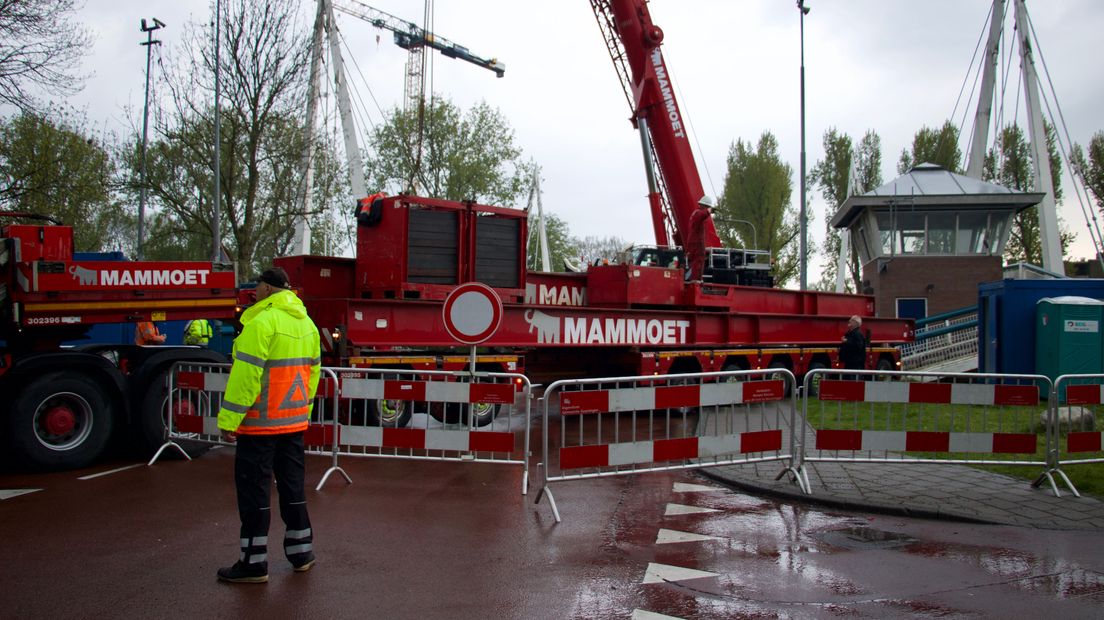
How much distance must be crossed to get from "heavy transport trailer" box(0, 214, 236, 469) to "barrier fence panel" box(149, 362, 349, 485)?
0.68 ft

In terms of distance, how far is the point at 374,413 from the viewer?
388 inches

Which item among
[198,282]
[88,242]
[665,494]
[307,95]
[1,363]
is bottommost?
[665,494]

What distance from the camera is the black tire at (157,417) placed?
30.1 ft

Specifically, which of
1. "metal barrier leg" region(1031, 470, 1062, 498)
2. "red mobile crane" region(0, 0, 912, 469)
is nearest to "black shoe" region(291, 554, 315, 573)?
"red mobile crane" region(0, 0, 912, 469)

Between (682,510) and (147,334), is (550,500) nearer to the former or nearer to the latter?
(682,510)

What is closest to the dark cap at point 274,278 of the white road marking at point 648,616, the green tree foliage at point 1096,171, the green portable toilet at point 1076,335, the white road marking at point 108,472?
the white road marking at point 648,616

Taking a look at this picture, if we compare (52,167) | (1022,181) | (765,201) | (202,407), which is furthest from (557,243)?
(202,407)

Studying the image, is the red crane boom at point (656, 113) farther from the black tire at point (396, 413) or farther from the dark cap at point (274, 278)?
the dark cap at point (274, 278)

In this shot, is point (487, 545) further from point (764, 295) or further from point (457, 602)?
point (764, 295)

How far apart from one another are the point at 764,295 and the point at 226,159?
1720cm

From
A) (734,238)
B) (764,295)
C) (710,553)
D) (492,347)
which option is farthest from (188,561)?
(734,238)

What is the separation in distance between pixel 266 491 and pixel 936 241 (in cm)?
3281

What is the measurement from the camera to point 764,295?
18.0m

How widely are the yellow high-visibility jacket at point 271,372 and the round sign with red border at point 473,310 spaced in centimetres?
260
